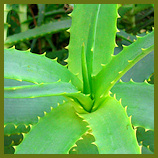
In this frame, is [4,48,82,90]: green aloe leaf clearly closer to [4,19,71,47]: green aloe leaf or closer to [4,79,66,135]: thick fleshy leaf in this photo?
[4,79,66,135]: thick fleshy leaf

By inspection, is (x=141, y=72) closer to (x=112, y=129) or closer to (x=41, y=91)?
(x=112, y=129)

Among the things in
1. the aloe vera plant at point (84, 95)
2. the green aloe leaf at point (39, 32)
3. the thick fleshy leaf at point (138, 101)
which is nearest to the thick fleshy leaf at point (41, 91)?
the aloe vera plant at point (84, 95)

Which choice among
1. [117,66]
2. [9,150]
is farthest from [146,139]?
[9,150]

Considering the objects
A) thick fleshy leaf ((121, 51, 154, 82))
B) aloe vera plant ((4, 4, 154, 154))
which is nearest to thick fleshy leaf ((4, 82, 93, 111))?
aloe vera plant ((4, 4, 154, 154))

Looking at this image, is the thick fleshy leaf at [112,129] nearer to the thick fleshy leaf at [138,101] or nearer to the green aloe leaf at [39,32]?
the thick fleshy leaf at [138,101]

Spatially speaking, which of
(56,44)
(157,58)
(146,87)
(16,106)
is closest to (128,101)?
(146,87)

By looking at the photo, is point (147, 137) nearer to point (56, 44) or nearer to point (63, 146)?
point (63, 146)
